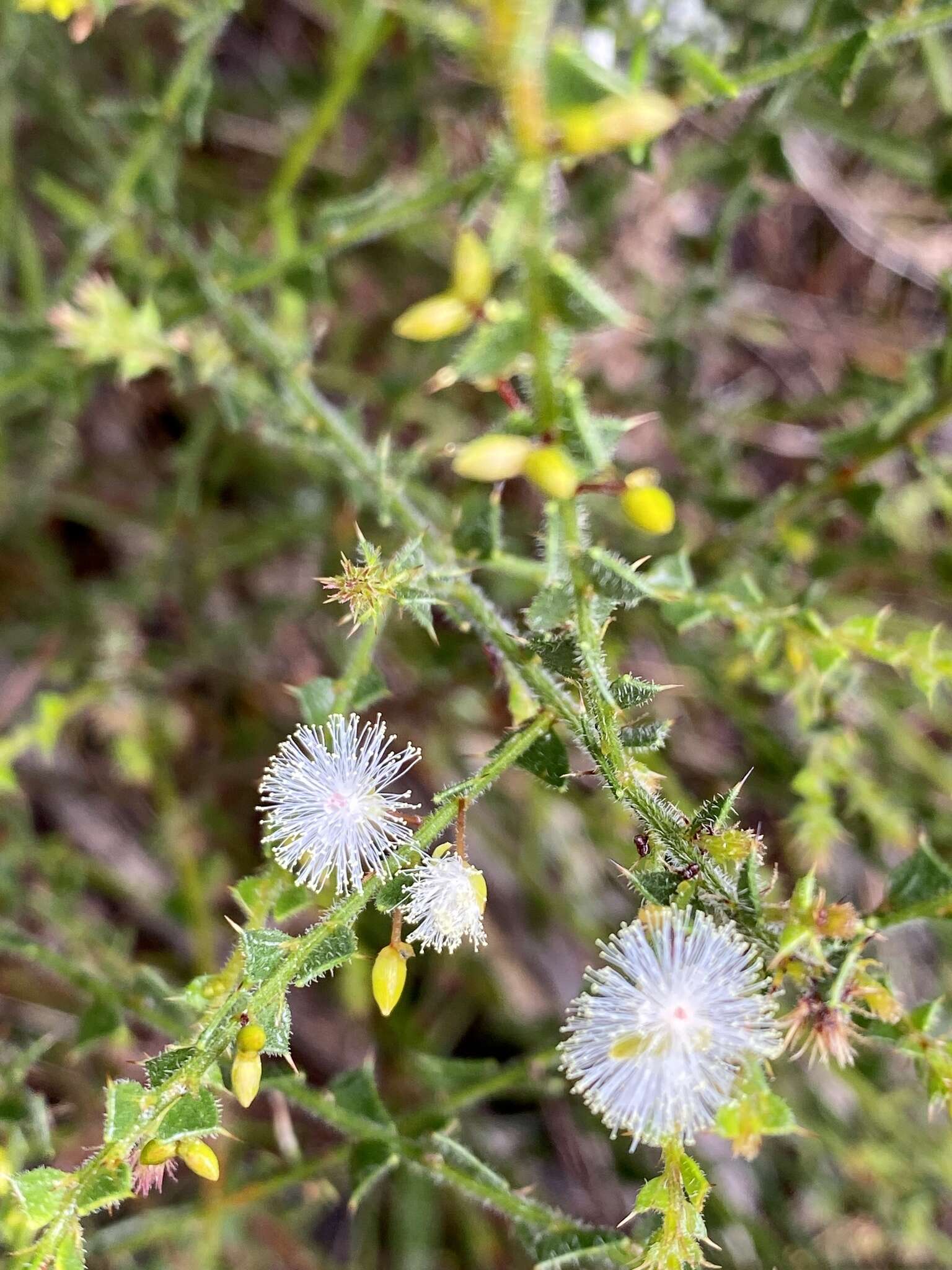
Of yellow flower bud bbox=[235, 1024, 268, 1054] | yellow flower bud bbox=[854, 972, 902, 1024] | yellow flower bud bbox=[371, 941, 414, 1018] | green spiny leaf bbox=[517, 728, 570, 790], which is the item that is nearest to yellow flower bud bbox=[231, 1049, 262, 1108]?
yellow flower bud bbox=[235, 1024, 268, 1054]

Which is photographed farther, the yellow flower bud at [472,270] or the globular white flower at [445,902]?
the globular white flower at [445,902]

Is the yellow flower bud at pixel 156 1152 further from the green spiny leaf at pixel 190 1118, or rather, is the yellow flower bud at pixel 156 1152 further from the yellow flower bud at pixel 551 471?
the yellow flower bud at pixel 551 471

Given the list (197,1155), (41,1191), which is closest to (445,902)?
(197,1155)

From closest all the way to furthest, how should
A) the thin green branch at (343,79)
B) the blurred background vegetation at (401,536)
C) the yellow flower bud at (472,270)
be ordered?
1. the yellow flower bud at (472,270)
2. the blurred background vegetation at (401,536)
3. the thin green branch at (343,79)

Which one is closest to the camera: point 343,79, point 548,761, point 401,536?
point 548,761

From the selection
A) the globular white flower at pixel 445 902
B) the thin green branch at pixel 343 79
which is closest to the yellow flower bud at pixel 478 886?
the globular white flower at pixel 445 902

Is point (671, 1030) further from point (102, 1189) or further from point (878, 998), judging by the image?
point (102, 1189)

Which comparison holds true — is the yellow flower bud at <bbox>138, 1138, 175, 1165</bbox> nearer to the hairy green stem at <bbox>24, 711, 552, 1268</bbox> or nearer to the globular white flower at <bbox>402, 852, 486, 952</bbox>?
the hairy green stem at <bbox>24, 711, 552, 1268</bbox>
